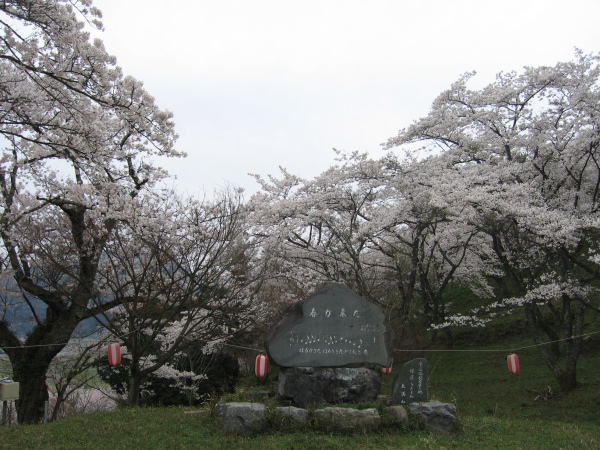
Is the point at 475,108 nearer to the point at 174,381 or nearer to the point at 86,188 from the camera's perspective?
the point at 86,188

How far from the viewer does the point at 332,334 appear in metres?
8.64

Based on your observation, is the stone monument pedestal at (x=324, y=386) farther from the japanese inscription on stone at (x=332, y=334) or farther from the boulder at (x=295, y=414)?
the boulder at (x=295, y=414)

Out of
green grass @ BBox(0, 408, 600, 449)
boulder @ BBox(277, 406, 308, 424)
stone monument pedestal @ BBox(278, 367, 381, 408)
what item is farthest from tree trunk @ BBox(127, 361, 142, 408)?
boulder @ BBox(277, 406, 308, 424)

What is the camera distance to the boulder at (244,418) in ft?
24.8

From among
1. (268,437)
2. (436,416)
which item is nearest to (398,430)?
(436,416)

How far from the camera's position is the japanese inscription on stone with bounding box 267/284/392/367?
850 centimetres

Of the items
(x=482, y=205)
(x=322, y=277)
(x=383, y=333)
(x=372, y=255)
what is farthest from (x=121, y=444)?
(x=372, y=255)

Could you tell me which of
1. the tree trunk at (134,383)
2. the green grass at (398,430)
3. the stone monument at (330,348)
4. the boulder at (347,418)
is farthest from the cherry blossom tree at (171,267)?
the boulder at (347,418)

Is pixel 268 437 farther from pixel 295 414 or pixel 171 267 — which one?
pixel 171 267

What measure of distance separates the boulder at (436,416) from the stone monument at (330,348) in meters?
0.88

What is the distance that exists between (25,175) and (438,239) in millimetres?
11310

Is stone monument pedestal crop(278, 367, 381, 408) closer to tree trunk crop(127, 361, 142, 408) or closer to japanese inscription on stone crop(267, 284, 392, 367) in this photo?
japanese inscription on stone crop(267, 284, 392, 367)

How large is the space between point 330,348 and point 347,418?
52.6 inches

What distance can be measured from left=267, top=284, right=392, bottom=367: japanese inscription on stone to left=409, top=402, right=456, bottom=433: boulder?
3.33 feet
